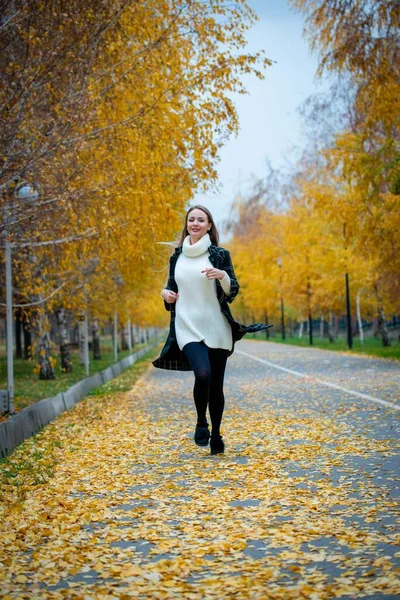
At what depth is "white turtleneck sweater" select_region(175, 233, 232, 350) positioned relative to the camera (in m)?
8.34

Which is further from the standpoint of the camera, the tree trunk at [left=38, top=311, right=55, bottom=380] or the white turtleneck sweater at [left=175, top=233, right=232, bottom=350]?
the tree trunk at [left=38, top=311, right=55, bottom=380]

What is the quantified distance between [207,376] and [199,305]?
69 cm

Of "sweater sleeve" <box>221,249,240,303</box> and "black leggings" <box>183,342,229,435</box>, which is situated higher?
"sweater sleeve" <box>221,249,240,303</box>

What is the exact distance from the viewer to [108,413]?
14047 millimetres

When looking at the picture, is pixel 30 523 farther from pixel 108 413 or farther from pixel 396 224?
pixel 396 224

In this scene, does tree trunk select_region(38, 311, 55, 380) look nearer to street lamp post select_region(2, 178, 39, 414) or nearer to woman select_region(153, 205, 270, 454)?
street lamp post select_region(2, 178, 39, 414)

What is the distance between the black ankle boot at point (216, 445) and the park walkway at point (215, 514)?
11cm

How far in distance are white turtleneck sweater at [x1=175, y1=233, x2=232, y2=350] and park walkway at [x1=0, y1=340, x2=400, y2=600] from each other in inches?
46.5

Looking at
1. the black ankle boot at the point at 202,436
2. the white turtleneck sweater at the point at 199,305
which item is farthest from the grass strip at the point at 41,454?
the white turtleneck sweater at the point at 199,305

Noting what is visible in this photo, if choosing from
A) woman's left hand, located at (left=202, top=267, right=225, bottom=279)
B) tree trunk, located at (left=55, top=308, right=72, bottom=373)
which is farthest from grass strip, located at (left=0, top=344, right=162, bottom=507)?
tree trunk, located at (left=55, top=308, right=72, bottom=373)

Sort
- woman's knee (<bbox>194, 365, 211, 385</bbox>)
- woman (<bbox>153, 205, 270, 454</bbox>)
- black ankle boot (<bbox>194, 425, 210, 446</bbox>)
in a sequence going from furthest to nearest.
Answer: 1. black ankle boot (<bbox>194, 425, 210, 446</bbox>)
2. woman (<bbox>153, 205, 270, 454</bbox>)
3. woman's knee (<bbox>194, 365, 211, 385</bbox>)

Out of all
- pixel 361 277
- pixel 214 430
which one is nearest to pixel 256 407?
pixel 214 430

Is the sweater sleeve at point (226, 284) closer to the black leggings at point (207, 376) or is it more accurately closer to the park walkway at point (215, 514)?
the black leggings at point (207, 376)

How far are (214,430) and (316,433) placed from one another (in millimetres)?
1935
